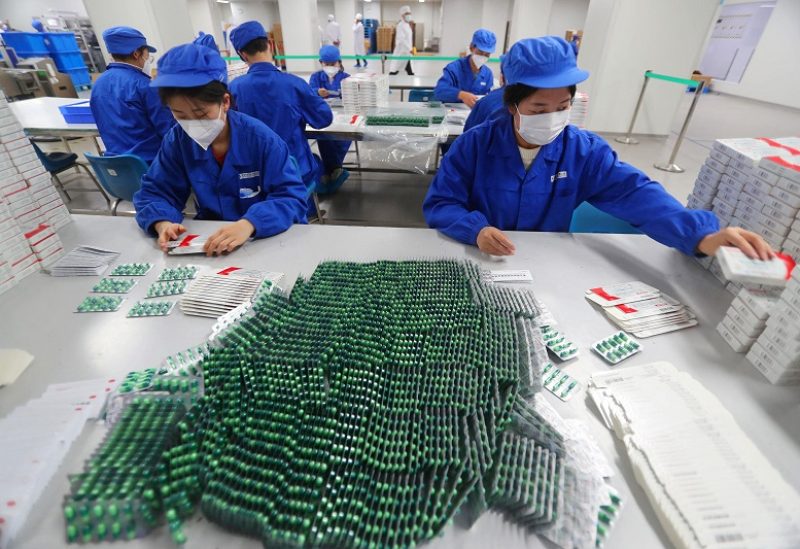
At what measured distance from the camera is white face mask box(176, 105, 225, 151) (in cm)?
146

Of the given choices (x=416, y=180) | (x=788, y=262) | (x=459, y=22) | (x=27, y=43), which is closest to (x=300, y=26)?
(x=459, y=22)

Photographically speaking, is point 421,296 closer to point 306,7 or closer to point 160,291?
point 160,291

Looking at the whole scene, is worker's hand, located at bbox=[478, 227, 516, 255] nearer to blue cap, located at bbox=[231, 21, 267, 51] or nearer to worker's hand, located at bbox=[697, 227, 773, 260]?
worker's hand, located at bbox=[697, 227, 773, 260]

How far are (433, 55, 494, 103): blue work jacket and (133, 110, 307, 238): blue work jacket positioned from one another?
3134 mm

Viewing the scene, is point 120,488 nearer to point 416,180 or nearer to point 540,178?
point 540,178

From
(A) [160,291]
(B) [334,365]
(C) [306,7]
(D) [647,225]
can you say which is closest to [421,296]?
(B) [334,365]

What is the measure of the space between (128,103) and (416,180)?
2825 mm

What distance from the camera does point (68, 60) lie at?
28.2 feet

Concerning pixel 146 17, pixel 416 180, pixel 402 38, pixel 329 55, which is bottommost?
pixel 416 180

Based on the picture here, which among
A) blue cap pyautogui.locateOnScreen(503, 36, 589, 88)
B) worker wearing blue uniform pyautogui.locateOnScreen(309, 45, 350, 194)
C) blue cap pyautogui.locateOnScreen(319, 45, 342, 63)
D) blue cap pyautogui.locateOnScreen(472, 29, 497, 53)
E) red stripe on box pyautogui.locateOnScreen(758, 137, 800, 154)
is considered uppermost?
blue cap pyautogui.locateOnScreen(472, 29, 497, 53)

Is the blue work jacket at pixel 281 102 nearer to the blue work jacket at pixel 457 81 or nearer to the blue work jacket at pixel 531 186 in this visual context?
the blue work jacket at pixel 531 186

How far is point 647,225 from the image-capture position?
1.35 metres

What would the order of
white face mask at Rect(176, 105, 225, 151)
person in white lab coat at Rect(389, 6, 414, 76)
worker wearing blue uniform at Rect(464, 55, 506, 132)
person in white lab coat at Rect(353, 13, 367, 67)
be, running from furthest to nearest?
person in white lab coat at Rect(353, 13, 367, 67), person in white lab coat at Rect(389, 6, 414, 76), worker wearing blue uniform at Rect(464, 55, 506, 132), white face mask at Rect(176, 105, 225, 151)

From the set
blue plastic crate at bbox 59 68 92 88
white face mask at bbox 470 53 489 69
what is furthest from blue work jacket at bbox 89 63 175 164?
blue plastic crate at bbox 59 68 92 88
